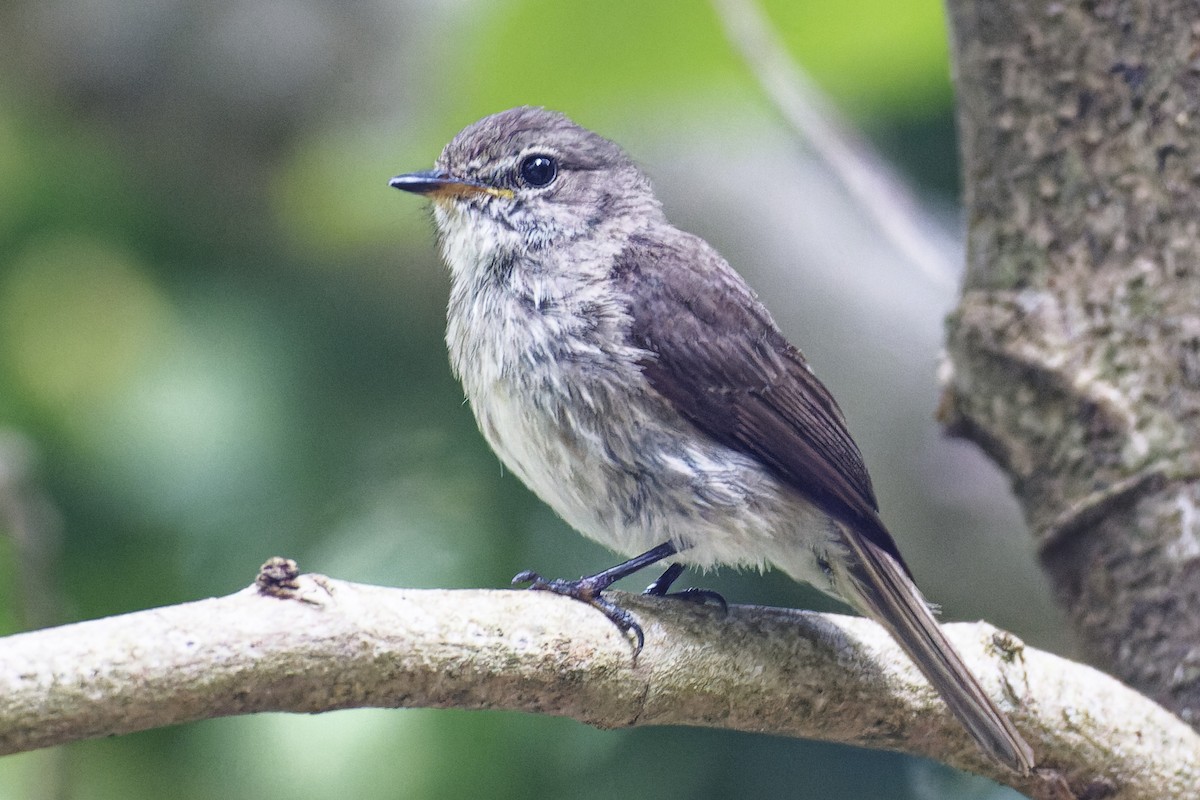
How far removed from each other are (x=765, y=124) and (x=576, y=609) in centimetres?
278

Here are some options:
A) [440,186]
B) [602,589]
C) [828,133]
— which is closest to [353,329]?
[440,186]

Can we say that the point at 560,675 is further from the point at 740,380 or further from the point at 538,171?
the point at 538,171

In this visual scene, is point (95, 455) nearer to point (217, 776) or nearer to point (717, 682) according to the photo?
point (217, 776)

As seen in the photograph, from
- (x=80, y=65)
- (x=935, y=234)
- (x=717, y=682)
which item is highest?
(x=80, y=65)

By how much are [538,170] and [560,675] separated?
4.92ft

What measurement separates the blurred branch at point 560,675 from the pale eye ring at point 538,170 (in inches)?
47.0

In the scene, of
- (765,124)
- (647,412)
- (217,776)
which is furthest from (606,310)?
(765,124)

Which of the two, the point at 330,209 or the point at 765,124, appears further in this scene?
the point at 765,124

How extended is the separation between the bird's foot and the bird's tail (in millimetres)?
592

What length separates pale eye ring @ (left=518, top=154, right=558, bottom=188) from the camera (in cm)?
352

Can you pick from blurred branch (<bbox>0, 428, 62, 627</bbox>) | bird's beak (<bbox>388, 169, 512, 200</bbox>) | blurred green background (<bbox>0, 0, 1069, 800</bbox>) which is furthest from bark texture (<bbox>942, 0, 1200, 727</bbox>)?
blurred branch (<bbox>0, 428, 62, 627</bbox>)

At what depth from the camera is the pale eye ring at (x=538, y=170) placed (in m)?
3.52

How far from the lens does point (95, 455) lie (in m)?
4.21

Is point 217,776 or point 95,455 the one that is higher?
point 95,455
